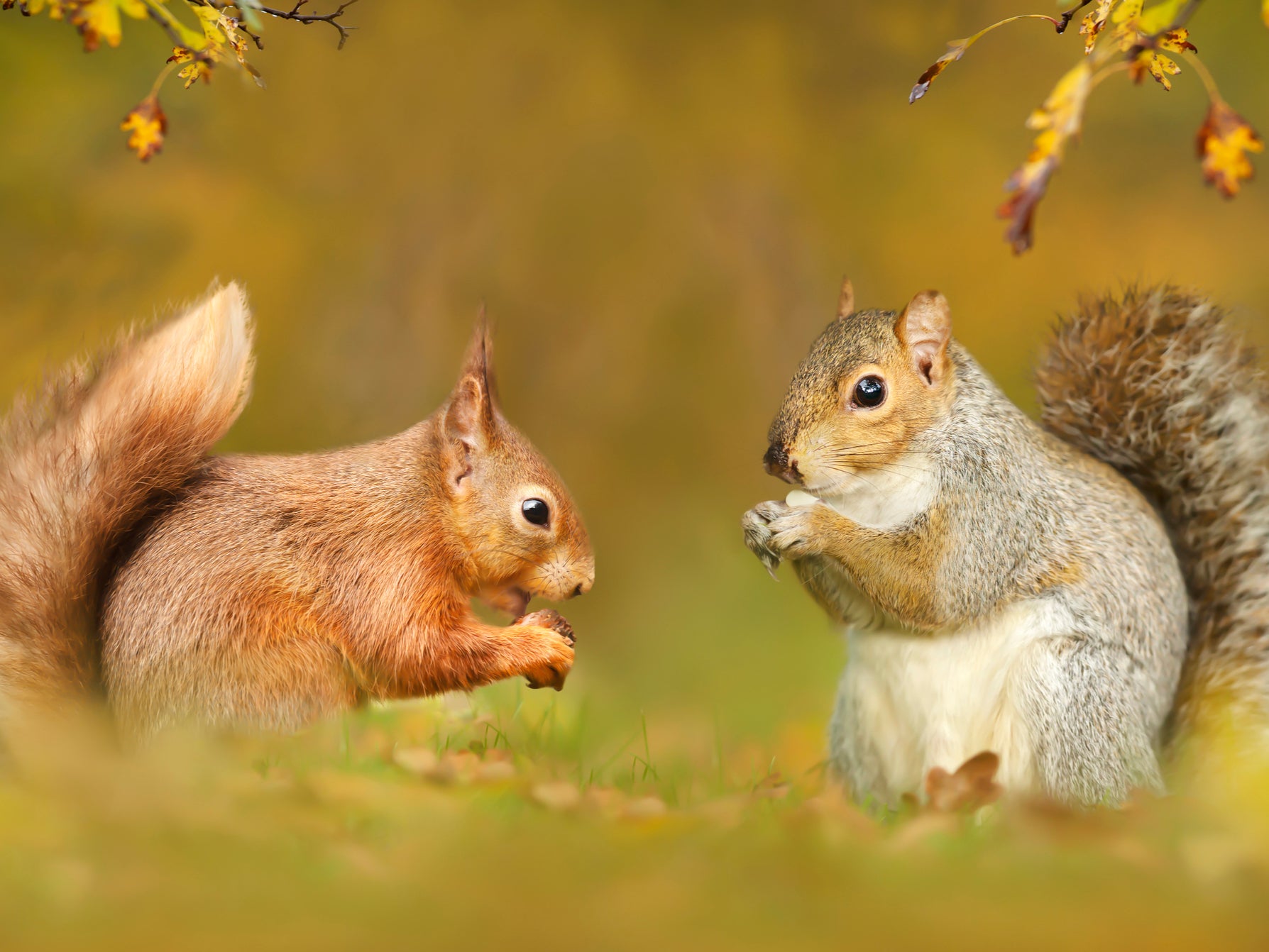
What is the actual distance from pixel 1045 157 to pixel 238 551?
1155 mm

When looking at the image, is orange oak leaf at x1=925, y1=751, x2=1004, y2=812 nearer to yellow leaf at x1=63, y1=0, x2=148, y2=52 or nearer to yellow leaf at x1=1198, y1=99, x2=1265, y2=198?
yellow leaf at x1=1198, y1=99, x2=1265, y2=198

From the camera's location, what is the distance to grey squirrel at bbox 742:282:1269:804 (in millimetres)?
1776

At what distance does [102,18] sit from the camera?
1.23 m

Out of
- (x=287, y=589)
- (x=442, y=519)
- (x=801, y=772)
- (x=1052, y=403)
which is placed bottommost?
(x=801, y=772)

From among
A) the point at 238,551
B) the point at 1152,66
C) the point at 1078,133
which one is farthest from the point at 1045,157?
the point at 238,551

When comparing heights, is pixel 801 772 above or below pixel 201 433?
below

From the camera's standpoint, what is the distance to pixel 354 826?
128 cm

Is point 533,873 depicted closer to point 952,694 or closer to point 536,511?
point 536,511

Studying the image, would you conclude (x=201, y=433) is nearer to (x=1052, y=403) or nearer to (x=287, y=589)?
(x=287, y=589)

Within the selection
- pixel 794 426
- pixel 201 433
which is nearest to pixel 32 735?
pixel 201 433

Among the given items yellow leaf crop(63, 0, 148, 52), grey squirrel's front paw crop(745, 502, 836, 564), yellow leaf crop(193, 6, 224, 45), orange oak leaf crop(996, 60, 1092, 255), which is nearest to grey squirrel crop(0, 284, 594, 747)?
grey squirrel's front paw crop(745, 502, 836, 564)

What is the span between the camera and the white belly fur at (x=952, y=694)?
1.77 meters

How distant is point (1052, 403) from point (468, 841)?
4.64 ft

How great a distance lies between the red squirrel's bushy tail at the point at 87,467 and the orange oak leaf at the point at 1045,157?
1145 millimetres
